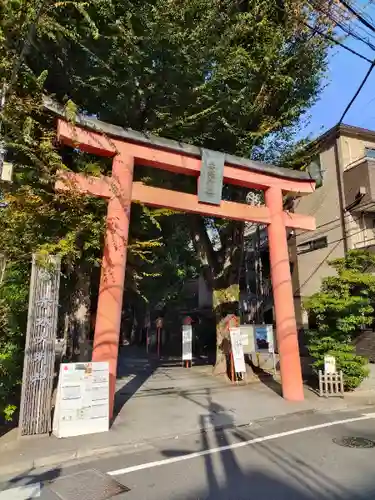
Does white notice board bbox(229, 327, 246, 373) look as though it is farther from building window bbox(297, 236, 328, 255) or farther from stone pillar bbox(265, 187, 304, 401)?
building window bbox(297, 236, 328, 255)

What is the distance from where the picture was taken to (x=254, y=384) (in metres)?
12.4

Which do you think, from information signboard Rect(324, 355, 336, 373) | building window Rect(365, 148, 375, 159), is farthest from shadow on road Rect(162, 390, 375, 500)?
building window Rect(365, 148, 375, 159)

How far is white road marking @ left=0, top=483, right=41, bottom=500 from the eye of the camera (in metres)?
4.46

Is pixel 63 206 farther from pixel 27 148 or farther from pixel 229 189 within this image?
pixel 229 189

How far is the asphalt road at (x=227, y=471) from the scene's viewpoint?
451 cm

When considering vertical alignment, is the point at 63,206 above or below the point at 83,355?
above

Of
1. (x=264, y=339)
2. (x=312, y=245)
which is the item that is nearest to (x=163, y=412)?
(x=264, y=339)

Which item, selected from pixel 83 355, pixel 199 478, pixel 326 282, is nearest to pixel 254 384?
pixel 326 282

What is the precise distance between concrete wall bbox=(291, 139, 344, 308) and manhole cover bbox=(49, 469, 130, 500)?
48.7ft

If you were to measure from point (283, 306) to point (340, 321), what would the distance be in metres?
1.97

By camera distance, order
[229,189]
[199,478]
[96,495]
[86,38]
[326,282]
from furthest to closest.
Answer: [229,189] < [326,282] < [86,38] < [199,478] < [96,495]

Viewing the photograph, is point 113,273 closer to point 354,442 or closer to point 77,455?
point 77,455

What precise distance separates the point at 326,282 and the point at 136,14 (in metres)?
8.63

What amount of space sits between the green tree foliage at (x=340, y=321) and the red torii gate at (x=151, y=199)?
153 cm
